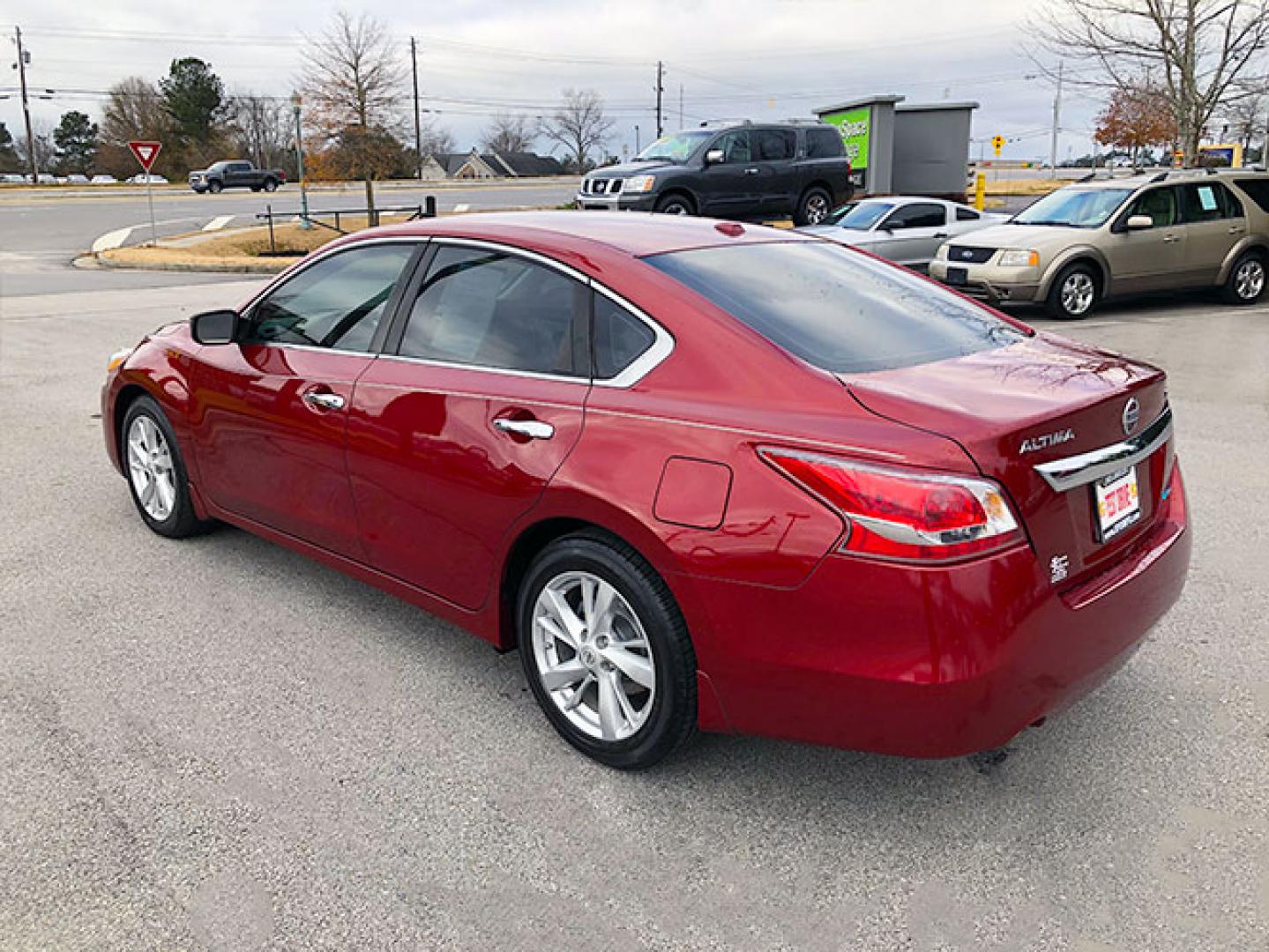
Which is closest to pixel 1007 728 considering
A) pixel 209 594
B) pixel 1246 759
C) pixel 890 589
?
pixel 890 589

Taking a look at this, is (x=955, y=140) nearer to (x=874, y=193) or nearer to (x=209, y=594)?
(x=874, y=193)

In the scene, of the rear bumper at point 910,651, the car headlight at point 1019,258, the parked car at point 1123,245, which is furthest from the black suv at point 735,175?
the rear bumper at point 910,651

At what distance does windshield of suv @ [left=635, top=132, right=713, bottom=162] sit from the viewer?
1875 cm

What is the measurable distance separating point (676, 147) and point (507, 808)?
57.3 ft

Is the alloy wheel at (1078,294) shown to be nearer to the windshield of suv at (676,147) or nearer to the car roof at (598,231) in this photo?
the windshield of suv at (676,147)

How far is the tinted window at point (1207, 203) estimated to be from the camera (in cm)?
1330

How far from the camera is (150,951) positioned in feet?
8.00

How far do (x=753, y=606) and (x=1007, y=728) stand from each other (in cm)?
68

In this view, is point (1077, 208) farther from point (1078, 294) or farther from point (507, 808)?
point (507, 808)

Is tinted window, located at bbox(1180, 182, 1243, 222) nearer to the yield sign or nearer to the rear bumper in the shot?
the rear bumper

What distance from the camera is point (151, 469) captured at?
5160 mm

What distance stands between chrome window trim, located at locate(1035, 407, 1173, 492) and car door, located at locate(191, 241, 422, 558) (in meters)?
2.34

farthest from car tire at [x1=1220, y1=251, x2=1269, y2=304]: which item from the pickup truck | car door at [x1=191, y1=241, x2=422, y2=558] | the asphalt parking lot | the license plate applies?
the pickup truck

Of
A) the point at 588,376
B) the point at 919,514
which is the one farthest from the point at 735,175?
the point at 919,514
